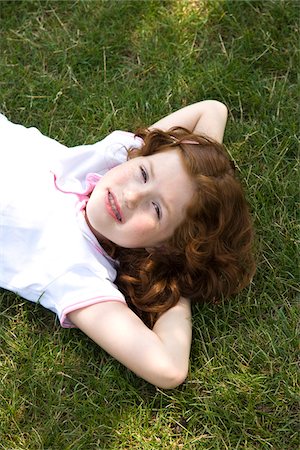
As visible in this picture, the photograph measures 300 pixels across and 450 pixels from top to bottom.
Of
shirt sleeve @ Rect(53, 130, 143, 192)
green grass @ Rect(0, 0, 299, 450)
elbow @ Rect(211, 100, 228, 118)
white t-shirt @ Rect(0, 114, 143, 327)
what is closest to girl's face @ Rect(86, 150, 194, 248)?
white t-shirt @ Rect(0, 114, 143, 327)

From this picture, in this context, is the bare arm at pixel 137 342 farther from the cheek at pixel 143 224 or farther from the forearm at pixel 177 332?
the cheek at pixel 143 224

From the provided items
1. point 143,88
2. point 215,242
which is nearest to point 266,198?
point 215,242

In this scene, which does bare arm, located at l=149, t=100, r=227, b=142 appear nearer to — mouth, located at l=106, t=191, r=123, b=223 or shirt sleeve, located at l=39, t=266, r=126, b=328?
mouth, located at l=106, t=191, r=123, b=223

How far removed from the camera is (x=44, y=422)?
2.69 meters

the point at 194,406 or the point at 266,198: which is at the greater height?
the point at 266,198

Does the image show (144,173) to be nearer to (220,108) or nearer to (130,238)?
(130,238)

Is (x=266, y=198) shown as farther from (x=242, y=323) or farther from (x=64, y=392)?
(x=64, y=392)

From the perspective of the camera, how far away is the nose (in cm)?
265

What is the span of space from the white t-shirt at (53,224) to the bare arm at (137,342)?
5 cm

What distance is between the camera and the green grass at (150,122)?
269cm

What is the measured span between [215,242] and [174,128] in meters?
0.58

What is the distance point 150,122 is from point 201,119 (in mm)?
298

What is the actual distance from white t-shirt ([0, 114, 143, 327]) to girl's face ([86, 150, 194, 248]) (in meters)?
0.13

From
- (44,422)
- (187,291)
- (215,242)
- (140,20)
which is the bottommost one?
(44,422)
